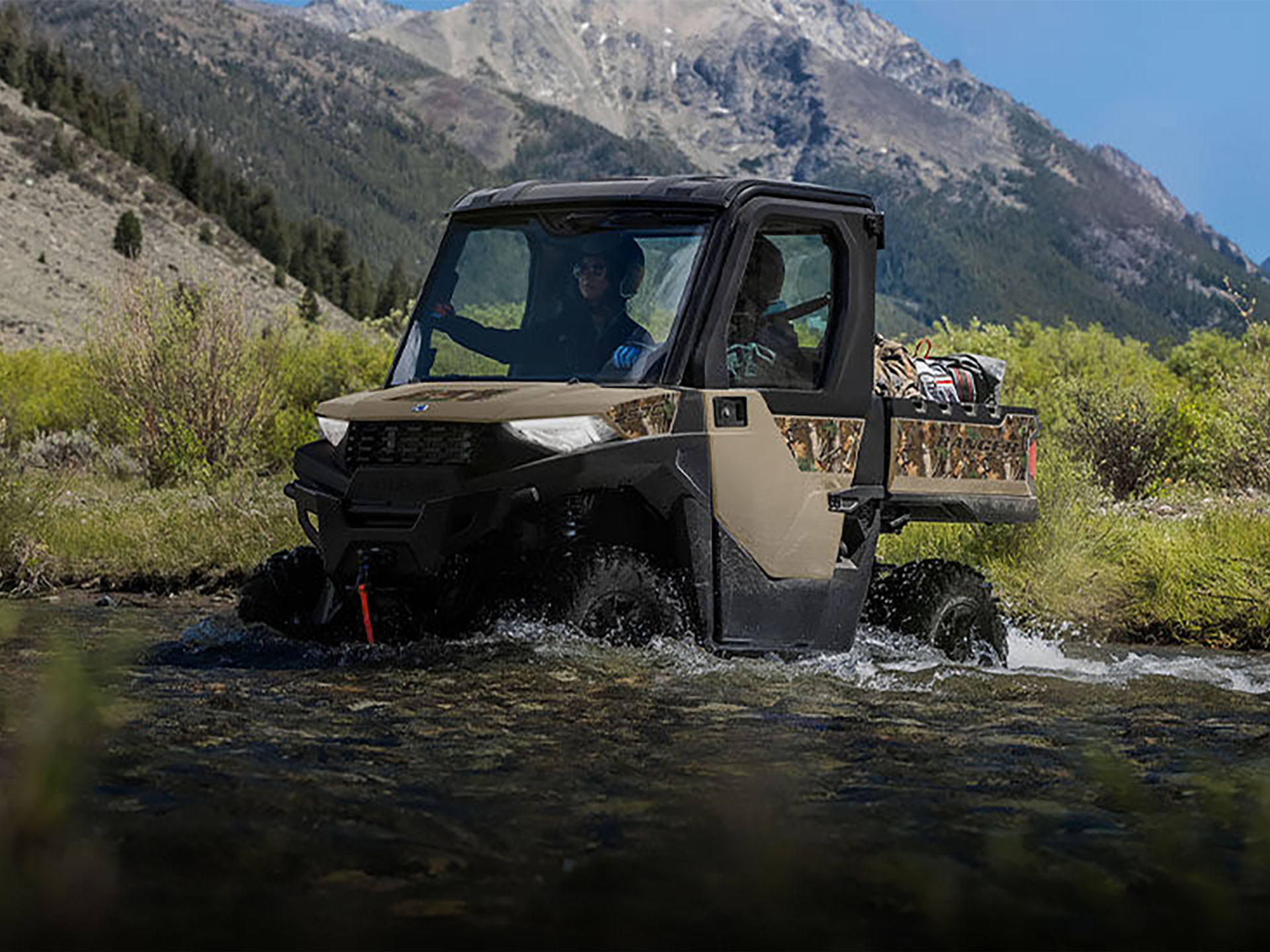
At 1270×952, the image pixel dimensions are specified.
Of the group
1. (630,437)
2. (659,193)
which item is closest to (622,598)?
(630,437)

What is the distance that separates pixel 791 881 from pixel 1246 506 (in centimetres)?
1130

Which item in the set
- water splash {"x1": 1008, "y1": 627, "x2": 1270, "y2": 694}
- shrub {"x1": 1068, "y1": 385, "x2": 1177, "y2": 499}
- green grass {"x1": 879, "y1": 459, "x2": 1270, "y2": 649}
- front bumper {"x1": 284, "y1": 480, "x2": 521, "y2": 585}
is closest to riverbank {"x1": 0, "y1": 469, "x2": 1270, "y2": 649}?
green grass {"x1": 879, "y1": 459, "x2": 1270, "y2": 649}

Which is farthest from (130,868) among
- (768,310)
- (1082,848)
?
(768,310)

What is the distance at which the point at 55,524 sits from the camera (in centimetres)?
1309

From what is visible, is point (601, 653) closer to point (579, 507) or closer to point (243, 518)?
point (579, 507)

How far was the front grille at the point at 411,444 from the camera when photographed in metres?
6.46

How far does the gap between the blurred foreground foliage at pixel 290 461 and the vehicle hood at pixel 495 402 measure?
599cm

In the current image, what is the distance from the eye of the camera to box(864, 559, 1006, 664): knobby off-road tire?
8.38 metres

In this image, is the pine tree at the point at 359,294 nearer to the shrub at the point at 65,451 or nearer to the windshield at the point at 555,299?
the shrub at the point at 65,451

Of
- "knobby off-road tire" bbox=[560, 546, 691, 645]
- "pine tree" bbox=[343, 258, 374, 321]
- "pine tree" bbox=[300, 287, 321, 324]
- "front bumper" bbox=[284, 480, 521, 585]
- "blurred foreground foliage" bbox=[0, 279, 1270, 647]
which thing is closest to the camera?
"front bumper" bbox=[284, 480, 521, 585]

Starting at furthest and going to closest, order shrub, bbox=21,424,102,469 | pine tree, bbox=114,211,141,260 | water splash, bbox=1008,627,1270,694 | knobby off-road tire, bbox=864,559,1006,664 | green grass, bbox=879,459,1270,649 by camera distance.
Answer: pine tree, bbox=114,211,141,260
shrub, bbox=21,424,102,469
green grass, bbox=879,459,1270,649
knobby off-road tire, bbox=864,559,1006,664
water splash, bbox=1008,627,1270,694

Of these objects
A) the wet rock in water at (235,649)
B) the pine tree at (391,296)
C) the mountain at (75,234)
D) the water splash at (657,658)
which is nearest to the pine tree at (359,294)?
the pine tree at (391,296)

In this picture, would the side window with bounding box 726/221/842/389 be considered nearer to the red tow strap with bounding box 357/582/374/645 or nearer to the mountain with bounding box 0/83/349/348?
the red tow strap with bounding box 357/582/374/645

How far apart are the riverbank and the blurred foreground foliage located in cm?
2
